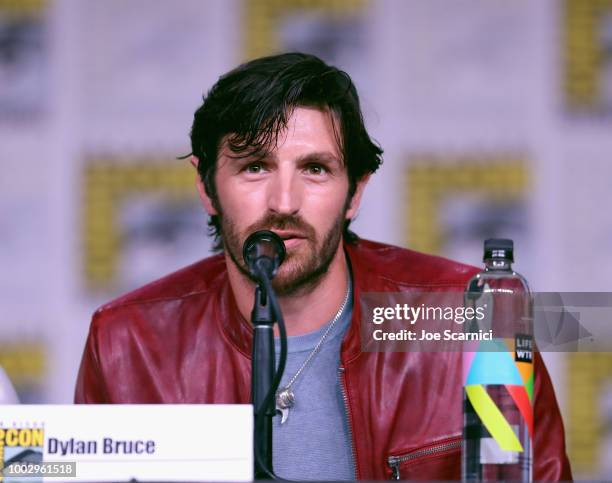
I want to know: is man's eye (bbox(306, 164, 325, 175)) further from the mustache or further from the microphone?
the microphone

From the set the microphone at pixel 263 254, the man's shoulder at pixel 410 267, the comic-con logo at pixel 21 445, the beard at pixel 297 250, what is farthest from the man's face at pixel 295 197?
the comic-con logo at pixel 21 445

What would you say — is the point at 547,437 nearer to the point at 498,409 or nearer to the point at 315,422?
the point at 315,422

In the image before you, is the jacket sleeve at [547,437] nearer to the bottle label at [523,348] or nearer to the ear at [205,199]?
the bottle label at [523,348]

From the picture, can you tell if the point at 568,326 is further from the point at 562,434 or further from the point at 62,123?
the point at 62,123

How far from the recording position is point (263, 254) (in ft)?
6.38

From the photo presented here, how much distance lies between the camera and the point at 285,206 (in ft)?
7.75

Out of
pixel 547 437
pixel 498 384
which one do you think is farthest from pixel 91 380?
pixel 498 384

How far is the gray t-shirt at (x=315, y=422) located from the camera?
2402mm

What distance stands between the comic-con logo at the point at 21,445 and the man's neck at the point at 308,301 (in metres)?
0.85

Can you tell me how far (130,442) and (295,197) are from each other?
2.46 feet

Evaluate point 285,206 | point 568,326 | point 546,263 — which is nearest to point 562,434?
point 568,326

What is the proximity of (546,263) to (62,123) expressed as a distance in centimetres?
155

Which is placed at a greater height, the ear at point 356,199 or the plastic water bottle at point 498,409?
the ear at point 356,199

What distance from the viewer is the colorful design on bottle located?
6.01 feet
